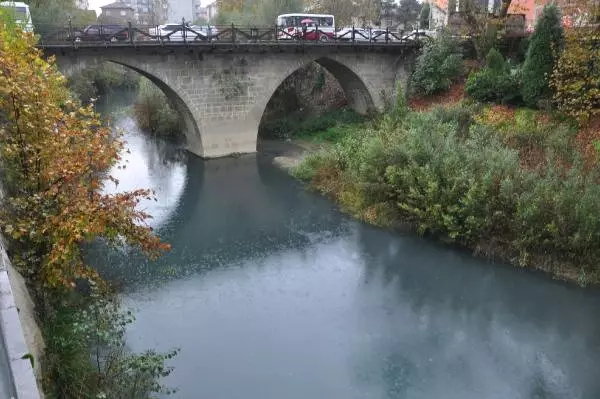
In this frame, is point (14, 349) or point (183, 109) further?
→ point (183, 109)

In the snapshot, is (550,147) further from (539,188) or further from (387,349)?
(387,349)

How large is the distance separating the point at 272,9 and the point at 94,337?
28689 mm

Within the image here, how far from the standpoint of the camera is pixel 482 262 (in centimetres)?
1241

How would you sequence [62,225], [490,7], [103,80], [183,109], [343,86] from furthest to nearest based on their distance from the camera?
[103,80]
[490,7]
[343,86]
[183,109]
[62,225]

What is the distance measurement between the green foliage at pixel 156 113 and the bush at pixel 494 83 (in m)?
12.8

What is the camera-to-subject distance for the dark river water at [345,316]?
8547mm

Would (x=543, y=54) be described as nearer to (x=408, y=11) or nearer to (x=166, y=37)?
(x=166, y=37)

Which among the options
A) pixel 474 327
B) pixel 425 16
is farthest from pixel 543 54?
pixel 425 16

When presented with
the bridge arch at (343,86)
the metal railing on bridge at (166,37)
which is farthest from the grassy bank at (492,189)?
the metal railing on bridge at (166,37)

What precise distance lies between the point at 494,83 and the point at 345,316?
11731 millimetres

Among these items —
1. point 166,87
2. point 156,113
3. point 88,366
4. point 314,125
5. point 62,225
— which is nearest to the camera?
point 62,225

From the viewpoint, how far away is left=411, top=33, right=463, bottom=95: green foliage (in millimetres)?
20891

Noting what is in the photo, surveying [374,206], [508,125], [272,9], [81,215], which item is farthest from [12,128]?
[272,9]

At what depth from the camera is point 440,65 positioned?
2120 cm
